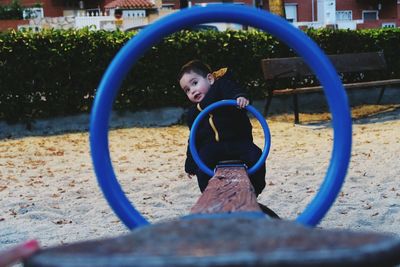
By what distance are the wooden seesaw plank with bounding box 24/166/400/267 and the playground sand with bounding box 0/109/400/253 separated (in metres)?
2.82

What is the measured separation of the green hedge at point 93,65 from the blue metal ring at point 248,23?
288 inches

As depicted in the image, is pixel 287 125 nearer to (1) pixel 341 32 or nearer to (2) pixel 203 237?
(1) pixel 341 32

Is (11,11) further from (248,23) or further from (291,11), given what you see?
(248,23)

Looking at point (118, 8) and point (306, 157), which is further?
point (118, 8)

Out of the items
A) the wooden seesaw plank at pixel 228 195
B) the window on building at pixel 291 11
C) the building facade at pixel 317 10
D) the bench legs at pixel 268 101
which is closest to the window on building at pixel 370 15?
the building facade at pixel 317 10

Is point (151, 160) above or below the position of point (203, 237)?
below

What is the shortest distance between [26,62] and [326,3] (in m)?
22.4

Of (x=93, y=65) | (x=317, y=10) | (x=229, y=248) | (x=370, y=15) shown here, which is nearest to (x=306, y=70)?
(x=93, y=65)

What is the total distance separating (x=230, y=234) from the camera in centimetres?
122

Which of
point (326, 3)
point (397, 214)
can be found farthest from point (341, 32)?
point (326, 3)

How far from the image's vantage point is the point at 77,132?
926 cm

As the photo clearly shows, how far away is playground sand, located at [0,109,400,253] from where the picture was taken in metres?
4.34

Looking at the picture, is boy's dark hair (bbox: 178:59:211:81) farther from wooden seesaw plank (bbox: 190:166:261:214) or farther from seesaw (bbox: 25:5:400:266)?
seesaw (bbox: 25:5:400:266)

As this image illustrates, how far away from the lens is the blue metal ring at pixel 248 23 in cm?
196
